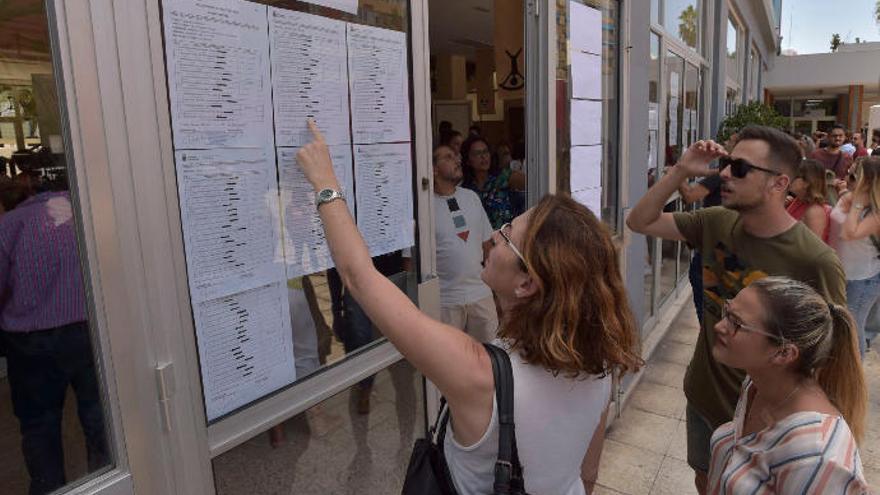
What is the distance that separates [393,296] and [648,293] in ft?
15.5

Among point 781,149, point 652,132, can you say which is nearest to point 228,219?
point 781,149

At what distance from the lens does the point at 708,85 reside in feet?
26.8

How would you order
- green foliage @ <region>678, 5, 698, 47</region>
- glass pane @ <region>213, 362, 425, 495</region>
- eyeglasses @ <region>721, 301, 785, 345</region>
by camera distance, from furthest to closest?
green foliage @ <region>678, 5, 698, 47</region>, glass pane @ <region>213, 362, 425, 495</region>, eyeglasses @ <region>721, 301, 785, 345</region>

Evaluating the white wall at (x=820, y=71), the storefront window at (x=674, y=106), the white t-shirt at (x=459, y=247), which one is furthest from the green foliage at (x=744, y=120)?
the white wall at (x=820, y=71)

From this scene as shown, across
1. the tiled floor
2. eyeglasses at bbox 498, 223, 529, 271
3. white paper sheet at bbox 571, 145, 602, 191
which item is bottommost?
the tiled floor

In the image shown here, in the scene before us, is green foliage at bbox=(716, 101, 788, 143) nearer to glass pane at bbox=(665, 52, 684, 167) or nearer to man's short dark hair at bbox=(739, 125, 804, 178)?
glass pane at bbox=(665, 52, 684, 167)

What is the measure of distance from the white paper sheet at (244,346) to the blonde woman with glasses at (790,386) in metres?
1.29

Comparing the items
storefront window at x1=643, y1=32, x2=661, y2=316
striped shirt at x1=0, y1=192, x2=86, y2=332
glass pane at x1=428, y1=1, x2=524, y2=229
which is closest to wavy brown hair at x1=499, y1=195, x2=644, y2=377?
striped shirt at x1=0, y1=192, x2=86, y2=332

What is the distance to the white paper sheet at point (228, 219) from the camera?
57.2 inches

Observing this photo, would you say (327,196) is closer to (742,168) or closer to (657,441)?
(742,168)

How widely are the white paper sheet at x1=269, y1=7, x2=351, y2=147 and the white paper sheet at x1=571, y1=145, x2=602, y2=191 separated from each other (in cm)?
181

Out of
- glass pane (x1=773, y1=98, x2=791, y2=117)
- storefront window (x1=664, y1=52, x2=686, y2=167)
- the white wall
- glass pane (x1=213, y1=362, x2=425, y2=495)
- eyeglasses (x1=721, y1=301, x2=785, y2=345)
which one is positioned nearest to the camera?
eyeglasses (x1=721, y1=301, x2=785, y2=345)

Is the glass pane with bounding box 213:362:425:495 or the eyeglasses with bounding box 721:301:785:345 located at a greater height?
the eyeglasses with bounding box 721:301:785:345

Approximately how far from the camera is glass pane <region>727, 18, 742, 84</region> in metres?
10.6
